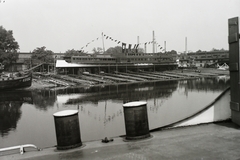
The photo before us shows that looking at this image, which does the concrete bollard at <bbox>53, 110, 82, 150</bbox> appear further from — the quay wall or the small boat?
the small boat

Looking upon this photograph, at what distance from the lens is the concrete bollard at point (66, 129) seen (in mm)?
6707

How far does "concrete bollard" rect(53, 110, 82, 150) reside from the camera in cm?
671

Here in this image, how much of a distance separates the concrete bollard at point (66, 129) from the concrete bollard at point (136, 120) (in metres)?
1.52

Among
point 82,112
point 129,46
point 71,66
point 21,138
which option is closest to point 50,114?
point 82,112

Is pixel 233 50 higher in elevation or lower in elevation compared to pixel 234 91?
higher

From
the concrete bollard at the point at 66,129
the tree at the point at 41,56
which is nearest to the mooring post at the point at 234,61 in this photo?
the concrete bollard at the point at 66,129

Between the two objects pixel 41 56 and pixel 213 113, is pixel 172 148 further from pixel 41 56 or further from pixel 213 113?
pixel 41 56

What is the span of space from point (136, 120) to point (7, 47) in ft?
203

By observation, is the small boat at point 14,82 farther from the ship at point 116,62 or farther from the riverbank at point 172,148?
the riverbank at point 172,148

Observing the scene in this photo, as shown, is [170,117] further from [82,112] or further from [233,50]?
[233,50]

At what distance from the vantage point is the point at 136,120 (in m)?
6.96

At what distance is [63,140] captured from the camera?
685cm

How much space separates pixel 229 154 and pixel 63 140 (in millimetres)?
4363

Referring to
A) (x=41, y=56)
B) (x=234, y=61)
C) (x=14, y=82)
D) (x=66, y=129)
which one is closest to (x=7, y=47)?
(x=41, y=56)
